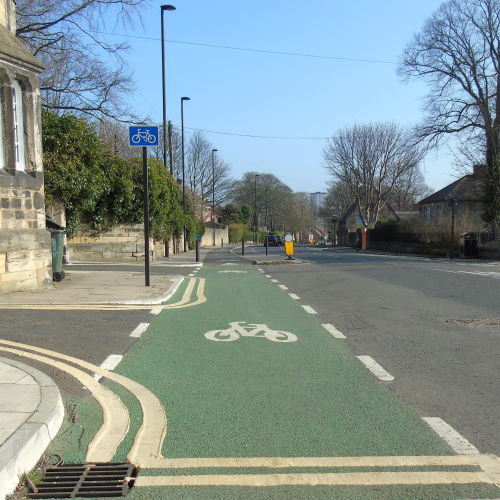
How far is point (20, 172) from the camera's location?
36.7 ft

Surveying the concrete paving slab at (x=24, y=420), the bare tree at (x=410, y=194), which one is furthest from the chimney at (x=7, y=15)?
the bare tree at (x=410, y=194)

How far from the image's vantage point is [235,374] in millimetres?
5648

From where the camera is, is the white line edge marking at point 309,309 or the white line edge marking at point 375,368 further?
the white line edge marking at point 309,309

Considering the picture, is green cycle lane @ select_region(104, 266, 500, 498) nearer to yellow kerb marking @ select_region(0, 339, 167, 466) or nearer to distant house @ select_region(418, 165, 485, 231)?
yellow kerb marking @ select_region(0, 339, 167, 466)

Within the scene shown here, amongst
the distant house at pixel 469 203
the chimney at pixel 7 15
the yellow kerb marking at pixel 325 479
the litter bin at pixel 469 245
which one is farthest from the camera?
the distant house at pixel 469 203

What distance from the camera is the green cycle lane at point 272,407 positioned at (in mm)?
3234

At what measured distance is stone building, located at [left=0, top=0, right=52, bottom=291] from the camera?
10789 mm

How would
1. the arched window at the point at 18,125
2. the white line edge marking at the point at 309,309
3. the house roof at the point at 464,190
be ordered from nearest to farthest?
the white line edge marking at the point at 309,309
the arched window at the point at 18,125
the house roof at the point at 464,190

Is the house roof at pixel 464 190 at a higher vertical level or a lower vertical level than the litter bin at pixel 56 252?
higher

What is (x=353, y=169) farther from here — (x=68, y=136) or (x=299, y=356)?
(x=299, y=356)

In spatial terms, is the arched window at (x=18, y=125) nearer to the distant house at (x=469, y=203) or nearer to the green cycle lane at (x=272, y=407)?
the green cycle lane at (x=272, y=407)

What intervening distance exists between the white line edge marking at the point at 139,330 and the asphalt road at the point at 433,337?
10.2 ft

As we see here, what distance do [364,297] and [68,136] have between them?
1487 centimetres

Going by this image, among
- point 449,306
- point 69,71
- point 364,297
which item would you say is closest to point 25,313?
point 364,297
